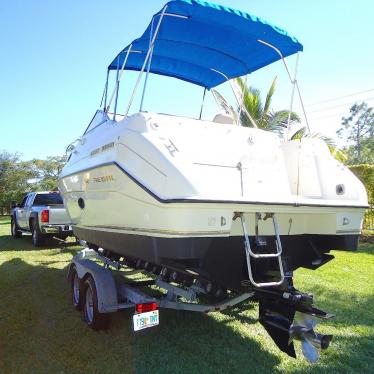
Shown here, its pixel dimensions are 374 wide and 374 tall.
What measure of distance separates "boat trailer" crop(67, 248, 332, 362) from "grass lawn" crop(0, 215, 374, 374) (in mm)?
236

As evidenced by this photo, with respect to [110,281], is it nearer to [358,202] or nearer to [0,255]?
[358,202]

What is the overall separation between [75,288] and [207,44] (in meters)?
3.63

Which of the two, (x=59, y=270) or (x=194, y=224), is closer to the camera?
(x=194, y=224)

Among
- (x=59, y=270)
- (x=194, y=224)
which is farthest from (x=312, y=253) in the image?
(x=59, y=270)

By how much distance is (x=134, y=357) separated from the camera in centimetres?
375

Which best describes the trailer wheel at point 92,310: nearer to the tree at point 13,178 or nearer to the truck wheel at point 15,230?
the truck wheel at point 15,230

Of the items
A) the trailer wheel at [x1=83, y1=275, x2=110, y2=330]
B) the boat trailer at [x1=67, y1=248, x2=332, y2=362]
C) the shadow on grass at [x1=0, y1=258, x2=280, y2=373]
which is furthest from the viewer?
the trailer wheel at [x1=83, y1=275, x2=110, y2=330]

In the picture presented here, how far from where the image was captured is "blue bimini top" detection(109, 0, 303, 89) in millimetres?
4160

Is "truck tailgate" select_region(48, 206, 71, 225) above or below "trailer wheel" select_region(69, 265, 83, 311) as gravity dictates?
→ above

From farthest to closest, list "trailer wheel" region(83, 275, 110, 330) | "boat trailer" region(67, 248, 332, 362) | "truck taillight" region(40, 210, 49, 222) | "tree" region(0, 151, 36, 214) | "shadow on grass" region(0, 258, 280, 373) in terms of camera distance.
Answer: "tree" region(0, 151, 36, 214) < "truck taillight" region(40, 210, 49, 222) < "trailer wheel" region(83, 275, 110, 330) < "shadow on grass" region(0, 258, 280, 373) < "boat trailer" region(67, 248, 332, 362)

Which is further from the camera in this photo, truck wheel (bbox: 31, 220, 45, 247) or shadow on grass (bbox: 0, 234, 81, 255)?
truck wheel (bbox: 31, 220, 45, 247)

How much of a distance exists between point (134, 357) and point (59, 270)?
423 cm

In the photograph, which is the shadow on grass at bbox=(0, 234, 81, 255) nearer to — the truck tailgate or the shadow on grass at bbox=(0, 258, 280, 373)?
the truck tailgate

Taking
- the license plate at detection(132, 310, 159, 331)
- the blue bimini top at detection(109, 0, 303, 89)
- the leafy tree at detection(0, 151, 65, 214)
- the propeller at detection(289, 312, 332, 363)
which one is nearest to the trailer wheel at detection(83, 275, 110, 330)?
the license plate at detection(132, 310, 159, 331)
